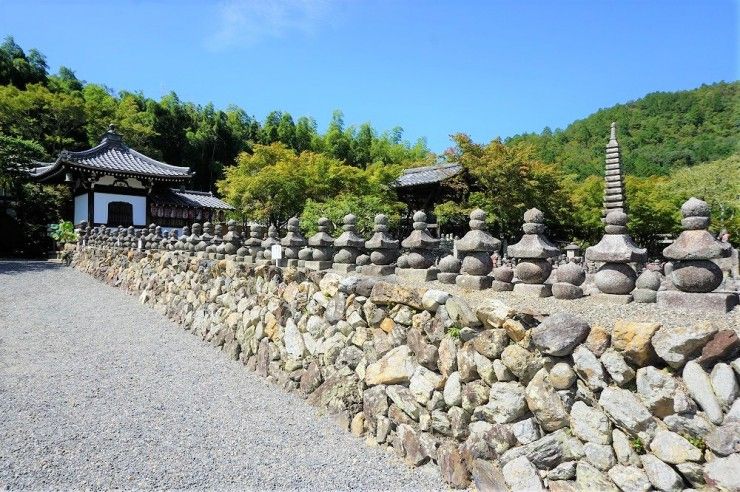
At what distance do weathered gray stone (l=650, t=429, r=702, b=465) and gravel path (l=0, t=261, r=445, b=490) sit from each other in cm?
155

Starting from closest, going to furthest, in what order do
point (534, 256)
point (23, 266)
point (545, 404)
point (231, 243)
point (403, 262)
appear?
point (545, 404)
point (534, 256)
point (403, 262)
point (231, 243)
point (23, 266)

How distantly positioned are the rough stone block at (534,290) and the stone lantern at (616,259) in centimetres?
42

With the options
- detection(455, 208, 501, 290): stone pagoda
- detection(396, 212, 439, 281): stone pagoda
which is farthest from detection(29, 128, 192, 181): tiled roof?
detection(455, 208, 501, 290): stone pagoda

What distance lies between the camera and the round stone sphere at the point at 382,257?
5.05 meters

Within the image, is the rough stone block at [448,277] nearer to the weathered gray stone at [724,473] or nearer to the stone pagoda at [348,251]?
the stone pagoda at [348,251]

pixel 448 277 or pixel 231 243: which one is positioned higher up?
pixel 231 243

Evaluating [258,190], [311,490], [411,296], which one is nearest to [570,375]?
[411,296]

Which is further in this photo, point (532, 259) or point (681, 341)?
point (532, 259)

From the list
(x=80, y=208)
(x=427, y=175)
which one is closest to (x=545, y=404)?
(x=427, y=175)

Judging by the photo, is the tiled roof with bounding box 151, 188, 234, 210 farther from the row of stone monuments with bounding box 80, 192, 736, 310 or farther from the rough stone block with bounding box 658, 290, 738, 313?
the rough stone block with bounding box 658, 290, 738, 313

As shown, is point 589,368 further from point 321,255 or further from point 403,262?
point 321,255

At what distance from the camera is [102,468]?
3.73 m

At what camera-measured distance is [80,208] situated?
2136cm

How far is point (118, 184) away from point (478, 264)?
21711 mm
